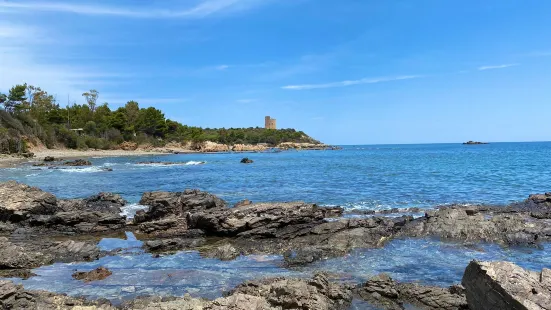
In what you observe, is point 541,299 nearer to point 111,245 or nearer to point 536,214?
point 111,245

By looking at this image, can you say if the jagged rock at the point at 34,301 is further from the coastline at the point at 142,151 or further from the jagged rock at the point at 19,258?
the coastline at the point at 142,151

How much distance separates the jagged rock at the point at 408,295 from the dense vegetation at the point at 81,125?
72419mm

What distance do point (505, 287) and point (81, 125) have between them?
376 ft

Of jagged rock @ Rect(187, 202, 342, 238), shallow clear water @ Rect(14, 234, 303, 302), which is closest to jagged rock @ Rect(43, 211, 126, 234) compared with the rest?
jagged rock @ Rect(187, 202, 342, 238)

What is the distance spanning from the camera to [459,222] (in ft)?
47.6

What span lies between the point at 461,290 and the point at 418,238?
19.1ft

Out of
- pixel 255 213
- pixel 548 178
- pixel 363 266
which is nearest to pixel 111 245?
pixel 255 213

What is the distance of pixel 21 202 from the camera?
54.0 feet

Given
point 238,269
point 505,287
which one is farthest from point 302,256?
point 505,287

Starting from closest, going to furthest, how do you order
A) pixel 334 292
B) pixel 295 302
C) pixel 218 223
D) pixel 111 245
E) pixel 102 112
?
1. pixel 295 302
2. pixel 334 292
3. pixel 111 245
4. pixel 218 223
5. pixel 102 112

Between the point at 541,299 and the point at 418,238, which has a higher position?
the point at 541,299

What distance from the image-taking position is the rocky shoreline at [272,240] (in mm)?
6676

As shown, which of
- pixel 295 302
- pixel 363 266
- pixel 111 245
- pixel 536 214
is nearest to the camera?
pixel 295 302

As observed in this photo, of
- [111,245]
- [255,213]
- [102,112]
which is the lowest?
[111,245]
